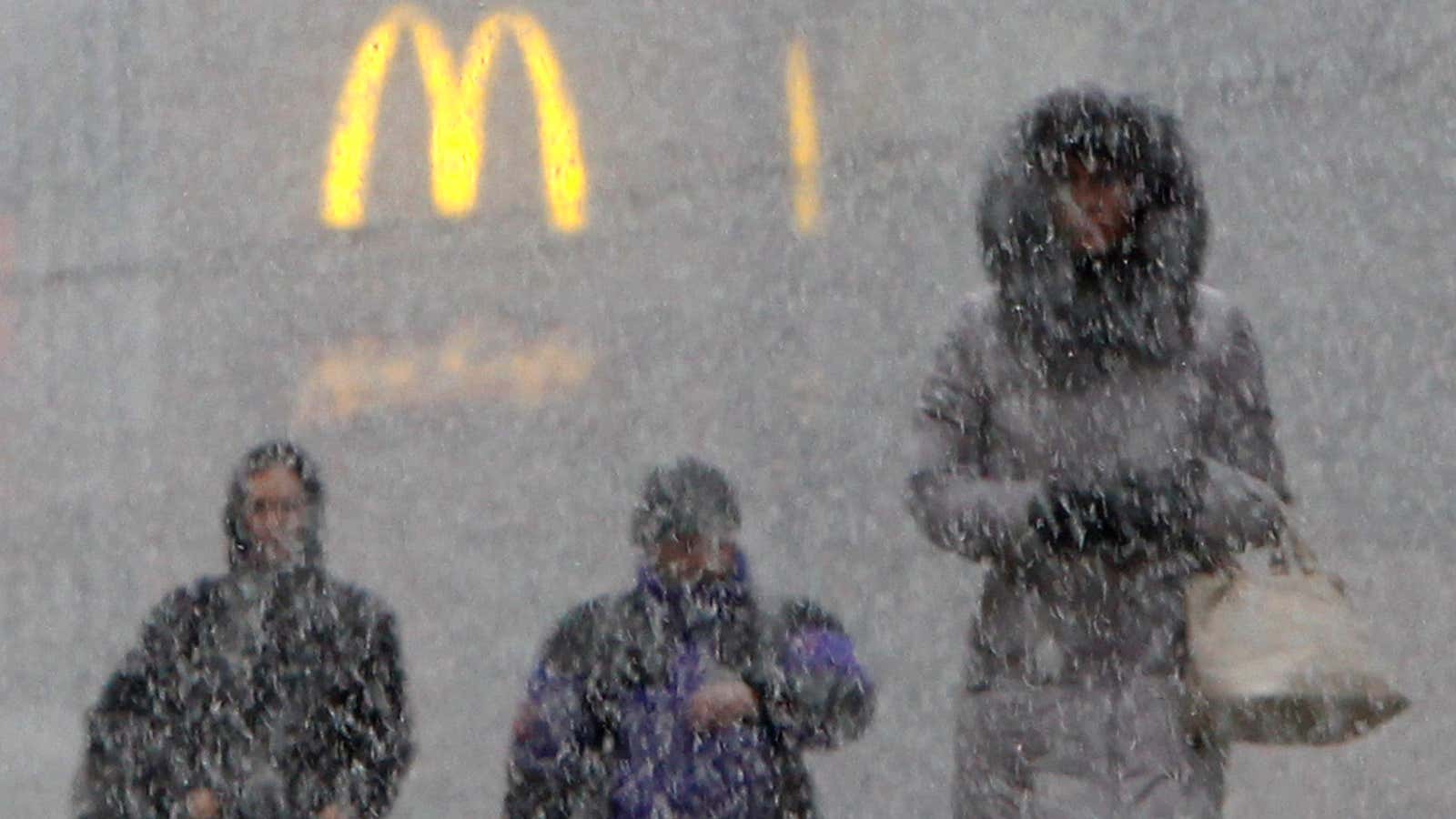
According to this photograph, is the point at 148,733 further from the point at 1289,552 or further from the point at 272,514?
the point at 1289,552

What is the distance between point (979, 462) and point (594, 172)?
22.7 feet

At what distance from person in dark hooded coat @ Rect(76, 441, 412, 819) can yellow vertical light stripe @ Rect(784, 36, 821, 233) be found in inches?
195

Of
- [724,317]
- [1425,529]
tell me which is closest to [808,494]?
[724,317]

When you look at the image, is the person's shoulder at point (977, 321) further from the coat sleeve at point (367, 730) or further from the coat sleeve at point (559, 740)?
the coat sleeve at point (367, 730)

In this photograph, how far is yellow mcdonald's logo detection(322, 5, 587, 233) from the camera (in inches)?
388

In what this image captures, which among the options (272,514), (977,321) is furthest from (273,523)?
(977,321)

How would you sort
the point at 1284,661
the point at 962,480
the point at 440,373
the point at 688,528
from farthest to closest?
the point at 440,373
the point at 688,528
the point at 962,480
the point at 1284,661

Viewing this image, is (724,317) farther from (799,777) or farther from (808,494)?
(799,777)

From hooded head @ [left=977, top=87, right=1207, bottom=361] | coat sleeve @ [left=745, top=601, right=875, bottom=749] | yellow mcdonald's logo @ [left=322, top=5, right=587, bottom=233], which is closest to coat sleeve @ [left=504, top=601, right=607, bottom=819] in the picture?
coat sleeve @ [left=745, top=601, right=875, bottom=749]

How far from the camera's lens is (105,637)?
10.4 metres

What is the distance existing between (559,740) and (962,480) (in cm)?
116

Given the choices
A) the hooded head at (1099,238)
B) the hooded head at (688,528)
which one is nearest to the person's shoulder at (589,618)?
the hooded head at (688,528)

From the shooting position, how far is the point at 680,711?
12.8 ft

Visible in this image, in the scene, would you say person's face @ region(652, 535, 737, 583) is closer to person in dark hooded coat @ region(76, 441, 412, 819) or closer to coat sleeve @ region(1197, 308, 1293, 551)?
person in dark hooded coat @ region(76, 441, 412, 819)
